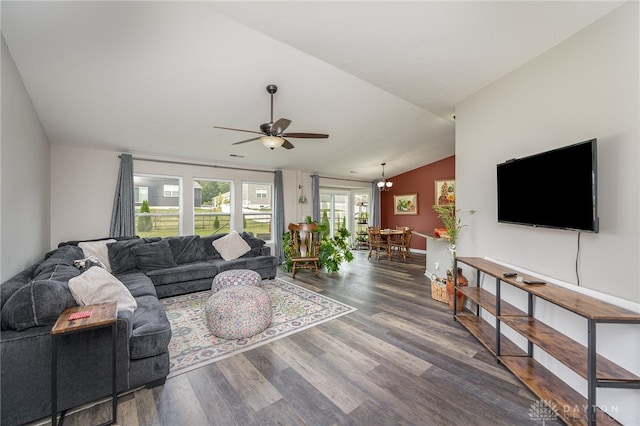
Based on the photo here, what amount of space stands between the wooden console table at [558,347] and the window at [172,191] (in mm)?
5352

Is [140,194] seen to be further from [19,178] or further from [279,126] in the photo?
[279,126]

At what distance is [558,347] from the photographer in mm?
1763

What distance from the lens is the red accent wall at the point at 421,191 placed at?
7.42 m

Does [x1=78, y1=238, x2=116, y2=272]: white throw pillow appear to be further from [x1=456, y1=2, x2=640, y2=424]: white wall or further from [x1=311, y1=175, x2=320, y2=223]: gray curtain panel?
[x1=456, y1=2, x2=640, y2=424]: white wall

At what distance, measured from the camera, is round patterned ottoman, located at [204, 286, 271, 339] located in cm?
263

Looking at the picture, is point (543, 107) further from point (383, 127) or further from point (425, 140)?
point (425, 140)

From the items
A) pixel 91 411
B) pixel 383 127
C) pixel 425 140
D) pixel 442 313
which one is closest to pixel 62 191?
pixel 91 411

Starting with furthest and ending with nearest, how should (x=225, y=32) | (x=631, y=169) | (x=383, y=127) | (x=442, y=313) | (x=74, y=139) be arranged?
(x=383, y=127), (x=74, y=139), (x=442, y=313), (x=225, y=32), (x=631, y=169)

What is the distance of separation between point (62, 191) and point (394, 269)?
6.30 meters

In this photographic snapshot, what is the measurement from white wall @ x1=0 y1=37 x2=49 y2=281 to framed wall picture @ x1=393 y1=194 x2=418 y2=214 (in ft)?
27.1

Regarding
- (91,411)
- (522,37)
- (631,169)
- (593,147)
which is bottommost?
(91,411)

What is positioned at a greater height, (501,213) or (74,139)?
(74,139)

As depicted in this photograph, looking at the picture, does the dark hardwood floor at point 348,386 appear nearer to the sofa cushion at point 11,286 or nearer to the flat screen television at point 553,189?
the sofa cushion at point 11,286

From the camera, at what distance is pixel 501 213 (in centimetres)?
261
